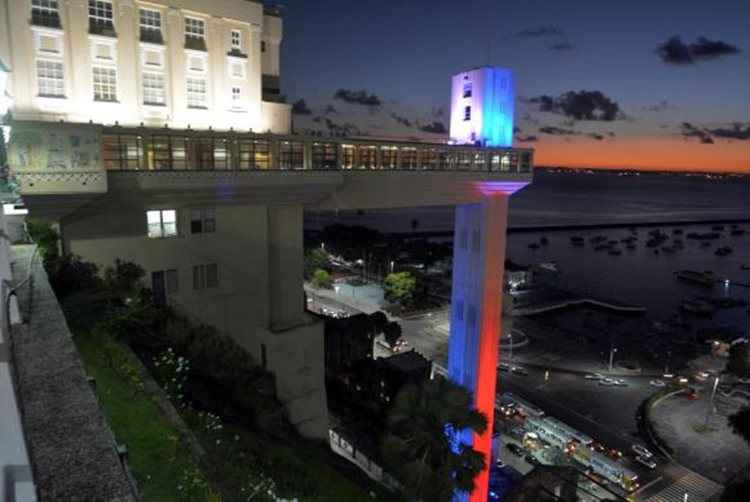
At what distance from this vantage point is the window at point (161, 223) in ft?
63.8

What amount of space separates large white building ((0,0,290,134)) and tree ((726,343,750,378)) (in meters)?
45.1

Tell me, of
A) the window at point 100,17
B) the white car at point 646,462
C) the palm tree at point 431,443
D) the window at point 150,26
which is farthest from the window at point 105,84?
the white car at point 646,462

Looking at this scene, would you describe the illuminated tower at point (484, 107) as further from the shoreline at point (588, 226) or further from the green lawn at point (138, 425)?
the shoreline at point (588, 226)

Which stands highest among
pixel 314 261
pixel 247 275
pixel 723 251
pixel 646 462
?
pixel 247 275

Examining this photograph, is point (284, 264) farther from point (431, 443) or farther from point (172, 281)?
point (431, 443)

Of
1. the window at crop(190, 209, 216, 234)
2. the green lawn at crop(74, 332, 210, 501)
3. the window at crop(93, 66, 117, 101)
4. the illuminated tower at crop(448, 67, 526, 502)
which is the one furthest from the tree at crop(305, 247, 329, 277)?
the green lawn at crop(74, 332, 210, 501)

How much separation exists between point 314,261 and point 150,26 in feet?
172

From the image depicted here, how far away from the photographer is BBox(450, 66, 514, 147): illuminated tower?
28625 mm

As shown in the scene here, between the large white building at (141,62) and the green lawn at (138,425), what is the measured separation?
1219 centimetres

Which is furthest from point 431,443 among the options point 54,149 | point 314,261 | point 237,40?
point 314,261

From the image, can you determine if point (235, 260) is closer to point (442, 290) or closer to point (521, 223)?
point (442, 290)

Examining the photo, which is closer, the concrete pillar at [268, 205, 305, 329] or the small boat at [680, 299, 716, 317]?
the concrete pillar at [268, 205, 305, 329]

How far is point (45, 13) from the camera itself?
18.8 meters

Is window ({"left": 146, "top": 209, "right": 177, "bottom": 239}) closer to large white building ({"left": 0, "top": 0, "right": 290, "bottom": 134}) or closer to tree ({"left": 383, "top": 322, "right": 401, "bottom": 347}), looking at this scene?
large white building ({"left": 0, "top": 0, "right": 290, "bottom": 134})
